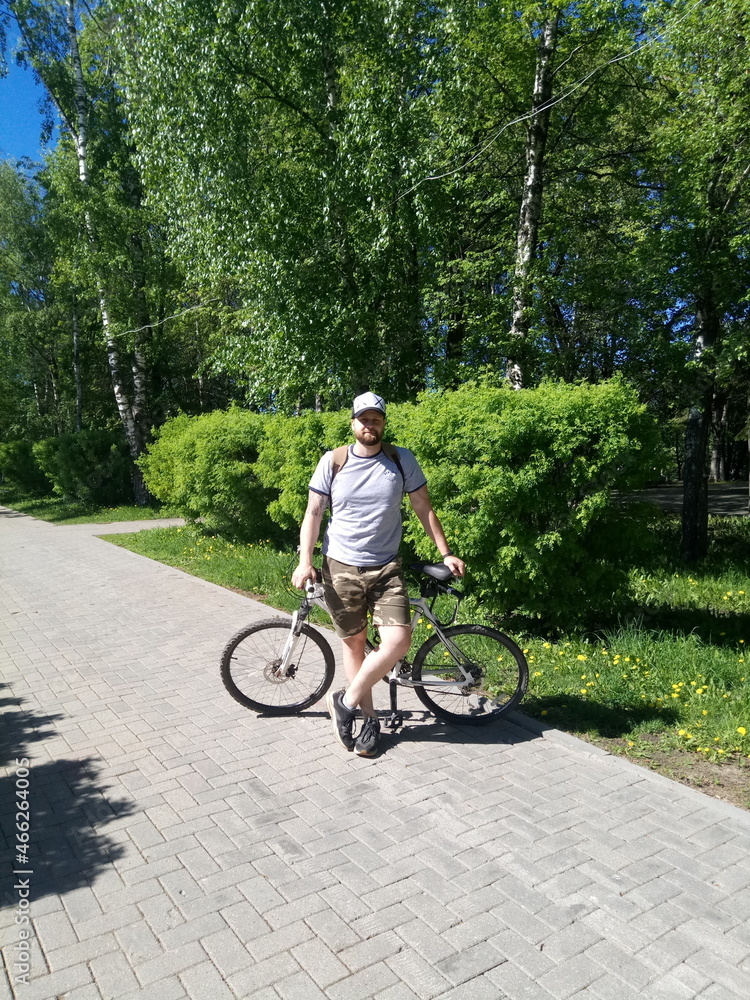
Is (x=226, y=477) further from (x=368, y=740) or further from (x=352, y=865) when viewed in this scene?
(x=352, y=865)

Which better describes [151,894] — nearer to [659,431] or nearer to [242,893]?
[242,893]

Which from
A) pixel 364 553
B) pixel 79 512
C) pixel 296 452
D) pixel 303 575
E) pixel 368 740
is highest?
pixel 296 452

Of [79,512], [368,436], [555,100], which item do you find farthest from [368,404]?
[79,512]

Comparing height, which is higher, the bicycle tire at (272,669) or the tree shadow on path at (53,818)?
the bicycle tire at (272,669)

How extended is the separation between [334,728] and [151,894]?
1.74 meters

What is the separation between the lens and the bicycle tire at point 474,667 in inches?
180

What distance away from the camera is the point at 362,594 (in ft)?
13.9

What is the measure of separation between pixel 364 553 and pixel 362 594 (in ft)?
0.77

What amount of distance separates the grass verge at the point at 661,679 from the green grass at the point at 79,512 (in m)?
11.5

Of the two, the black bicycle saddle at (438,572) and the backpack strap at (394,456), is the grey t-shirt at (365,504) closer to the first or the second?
the backpack strap at (394,456)

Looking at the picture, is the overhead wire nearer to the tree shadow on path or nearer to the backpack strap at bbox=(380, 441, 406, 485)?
the backpack strap at bbox=(380, 441, 406, 485)

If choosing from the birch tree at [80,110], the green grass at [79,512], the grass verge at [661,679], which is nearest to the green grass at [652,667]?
the grass verge at [661,679]

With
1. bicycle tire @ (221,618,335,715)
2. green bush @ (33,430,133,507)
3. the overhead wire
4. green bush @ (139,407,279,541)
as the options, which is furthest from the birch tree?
bicycle tire @ (221,618,335,715)

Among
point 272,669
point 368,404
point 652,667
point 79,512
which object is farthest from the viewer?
point 79,512
